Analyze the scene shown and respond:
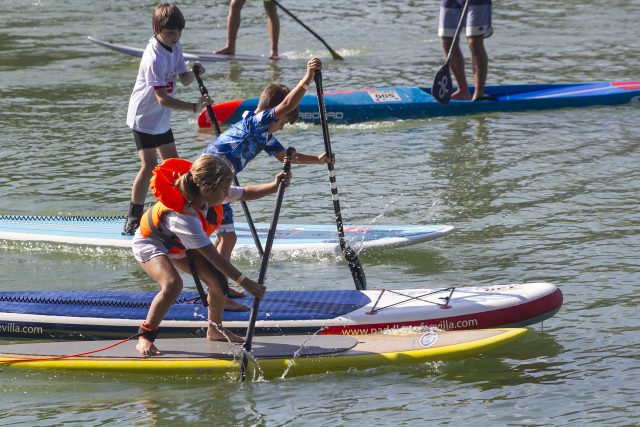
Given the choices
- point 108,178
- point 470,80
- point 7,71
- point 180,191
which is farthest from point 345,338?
point 7,71

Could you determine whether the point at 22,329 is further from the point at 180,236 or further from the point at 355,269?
the point at 355,269

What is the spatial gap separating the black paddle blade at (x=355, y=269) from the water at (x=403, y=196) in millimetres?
370

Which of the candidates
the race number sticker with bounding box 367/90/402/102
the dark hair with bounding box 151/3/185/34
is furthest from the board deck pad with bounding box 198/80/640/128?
the dark hair with bounding box 151/3/185/34

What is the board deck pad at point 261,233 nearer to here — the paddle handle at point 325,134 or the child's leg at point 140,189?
the child's leg at point 140,189

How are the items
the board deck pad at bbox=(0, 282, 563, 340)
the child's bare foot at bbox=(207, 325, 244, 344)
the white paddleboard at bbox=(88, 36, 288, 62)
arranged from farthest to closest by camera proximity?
the white paddleboard at bbox=(88, 36, 288, 62), the board deck pad at bbox=(0, 282, 563, 340), the child's bare foot at bbox=(207, 325, 244, 344)

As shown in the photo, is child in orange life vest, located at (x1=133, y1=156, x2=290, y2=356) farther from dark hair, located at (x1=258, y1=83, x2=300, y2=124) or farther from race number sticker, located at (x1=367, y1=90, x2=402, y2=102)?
race number sticker, located at (x1=367, y1=90, x2=402, y2=102)

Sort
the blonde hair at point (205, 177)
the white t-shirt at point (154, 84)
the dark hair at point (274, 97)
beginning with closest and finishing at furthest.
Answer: the blonde hair at point (205, 177) < the dark hair at point (274, 97) < the white t-shirt at point (154, 84)

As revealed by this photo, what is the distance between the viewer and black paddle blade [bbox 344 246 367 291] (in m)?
7.55

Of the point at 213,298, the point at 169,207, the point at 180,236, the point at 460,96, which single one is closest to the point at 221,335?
the point at 213,298

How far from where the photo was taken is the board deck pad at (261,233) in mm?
8469

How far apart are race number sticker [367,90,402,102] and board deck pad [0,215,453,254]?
4.18m

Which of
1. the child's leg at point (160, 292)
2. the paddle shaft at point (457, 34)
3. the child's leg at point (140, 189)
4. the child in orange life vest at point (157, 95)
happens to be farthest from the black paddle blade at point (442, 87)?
the child's leg at point (160, 292)

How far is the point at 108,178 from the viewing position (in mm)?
10953

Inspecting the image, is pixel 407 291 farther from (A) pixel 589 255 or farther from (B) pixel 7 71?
(B) pixel 7 71
